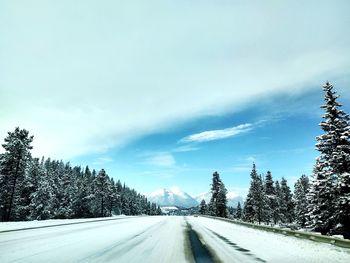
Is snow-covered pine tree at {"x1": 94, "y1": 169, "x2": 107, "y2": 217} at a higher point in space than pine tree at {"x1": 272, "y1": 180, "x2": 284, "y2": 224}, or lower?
higher

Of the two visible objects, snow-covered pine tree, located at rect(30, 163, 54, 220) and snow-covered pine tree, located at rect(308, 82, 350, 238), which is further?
snow-covered pine tree, located at rect(30, 163, 54, 220)

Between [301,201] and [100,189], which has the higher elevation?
[100,189]

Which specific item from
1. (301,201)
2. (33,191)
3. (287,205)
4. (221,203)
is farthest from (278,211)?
(33,191)

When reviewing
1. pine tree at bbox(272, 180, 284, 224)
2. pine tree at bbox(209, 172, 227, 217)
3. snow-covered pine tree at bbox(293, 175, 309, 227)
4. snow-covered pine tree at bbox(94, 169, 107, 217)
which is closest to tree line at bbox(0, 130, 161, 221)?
snow-covered pine tree at bbox(94, 169, 107, 217)

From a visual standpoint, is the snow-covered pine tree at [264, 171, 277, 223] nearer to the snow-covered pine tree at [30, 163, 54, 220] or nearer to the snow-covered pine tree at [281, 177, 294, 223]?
the snow-covered pine tree at [281, 177, 294, 223]

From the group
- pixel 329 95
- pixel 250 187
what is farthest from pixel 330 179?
pixel 250 187

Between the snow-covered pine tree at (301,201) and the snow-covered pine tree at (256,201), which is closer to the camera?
the snow-covered pine tree at (301,201)

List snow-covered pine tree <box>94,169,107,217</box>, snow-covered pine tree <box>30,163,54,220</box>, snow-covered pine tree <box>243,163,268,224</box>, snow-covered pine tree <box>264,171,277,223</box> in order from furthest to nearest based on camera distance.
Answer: snow-covered pine tree <box>94,169,107,217</box>, snow-covered pine tree <box>264,171,277,223</box>, snow-covered pine tree <box>243,163,268,224</box>, snow-covered pine tree <box>30,163,54,220</box>

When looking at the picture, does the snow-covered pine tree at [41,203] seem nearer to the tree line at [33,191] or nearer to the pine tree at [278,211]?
the tree line at [33,191]

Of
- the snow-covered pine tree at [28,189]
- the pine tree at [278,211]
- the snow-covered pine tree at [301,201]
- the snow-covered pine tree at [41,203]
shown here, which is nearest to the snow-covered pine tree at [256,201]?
the pine tree at [278,211]

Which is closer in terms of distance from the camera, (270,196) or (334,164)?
(334,164)

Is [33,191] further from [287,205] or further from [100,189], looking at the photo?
[287,205]

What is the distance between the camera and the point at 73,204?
7344cm

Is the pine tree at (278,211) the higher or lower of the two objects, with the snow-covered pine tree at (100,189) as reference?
lower
